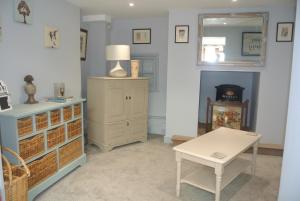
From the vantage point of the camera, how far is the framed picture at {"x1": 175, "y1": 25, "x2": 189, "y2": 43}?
12.6 ft

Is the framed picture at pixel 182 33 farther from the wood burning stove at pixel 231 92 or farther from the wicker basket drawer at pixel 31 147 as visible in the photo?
the wicker basket drawer at pixel 31 147

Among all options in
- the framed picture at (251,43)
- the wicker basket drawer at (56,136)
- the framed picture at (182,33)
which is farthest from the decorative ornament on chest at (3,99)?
the framed picture at (251,43)

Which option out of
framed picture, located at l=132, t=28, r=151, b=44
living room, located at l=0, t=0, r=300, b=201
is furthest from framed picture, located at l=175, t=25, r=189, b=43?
framed picture, located at l=132, t=28, r=151, b=44

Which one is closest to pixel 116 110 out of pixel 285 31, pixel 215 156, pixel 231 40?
pixel 215 156

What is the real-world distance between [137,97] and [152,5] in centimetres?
139

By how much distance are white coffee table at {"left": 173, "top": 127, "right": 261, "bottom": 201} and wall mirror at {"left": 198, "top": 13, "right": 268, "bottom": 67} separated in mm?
1304

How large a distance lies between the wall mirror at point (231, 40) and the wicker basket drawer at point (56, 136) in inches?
88.4

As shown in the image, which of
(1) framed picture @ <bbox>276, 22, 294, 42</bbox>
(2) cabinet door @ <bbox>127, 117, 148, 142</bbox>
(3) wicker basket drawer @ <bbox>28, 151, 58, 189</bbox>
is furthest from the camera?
(2) cabinet door @ <bbox>127, 117, 148, 142</bbox>

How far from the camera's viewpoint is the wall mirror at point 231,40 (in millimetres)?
3672

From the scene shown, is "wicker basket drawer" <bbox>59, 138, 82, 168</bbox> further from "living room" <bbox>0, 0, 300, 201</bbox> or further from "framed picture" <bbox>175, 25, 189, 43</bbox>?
"framed picture" <bbox>175, 25, 189, 43</bbox>

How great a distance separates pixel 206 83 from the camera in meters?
4.84

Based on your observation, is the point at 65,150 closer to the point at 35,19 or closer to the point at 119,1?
the point at 35,19

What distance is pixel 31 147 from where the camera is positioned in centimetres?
237

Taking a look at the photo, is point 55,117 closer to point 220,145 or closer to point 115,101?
point 115,101
